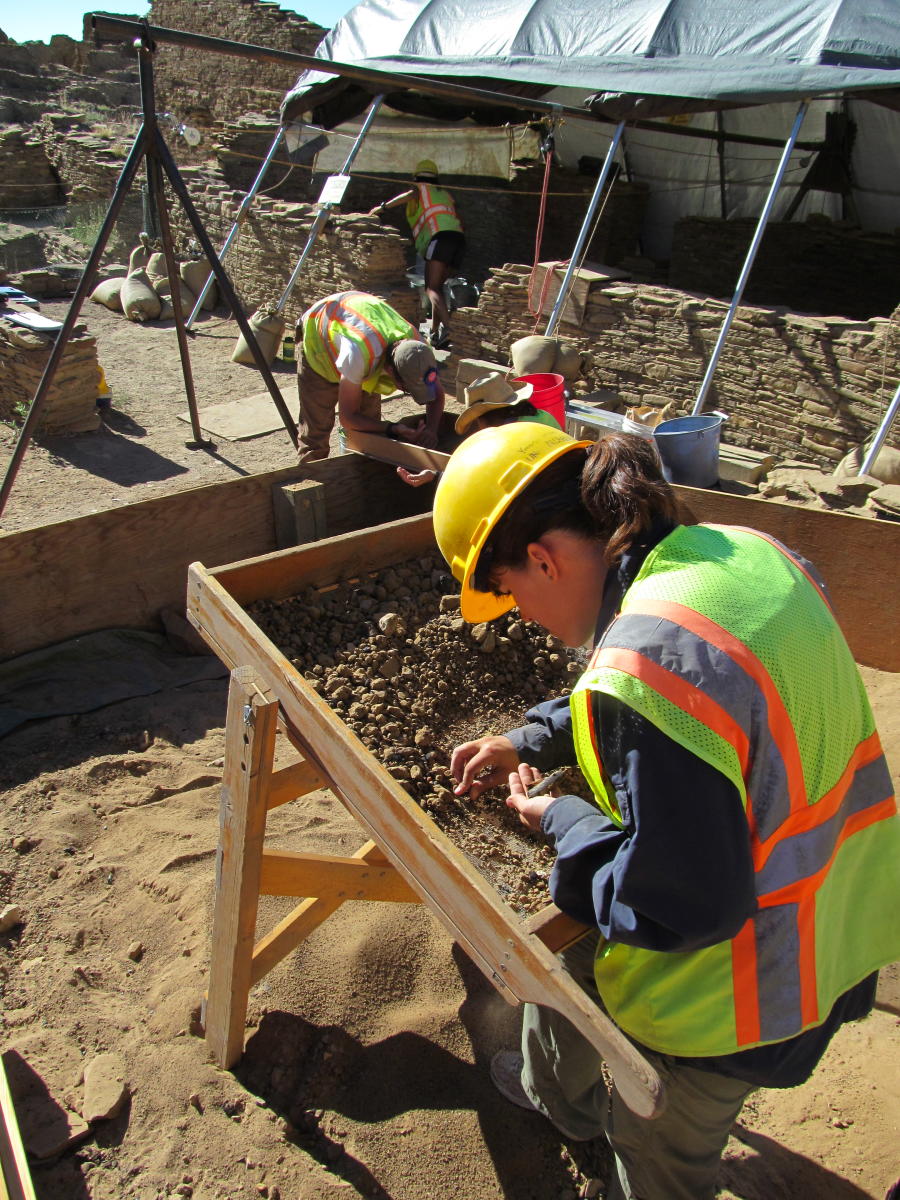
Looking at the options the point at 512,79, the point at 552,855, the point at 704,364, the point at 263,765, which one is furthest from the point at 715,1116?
the point at 512,79

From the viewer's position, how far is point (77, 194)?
50.1 feet

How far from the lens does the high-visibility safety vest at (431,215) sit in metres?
9.98

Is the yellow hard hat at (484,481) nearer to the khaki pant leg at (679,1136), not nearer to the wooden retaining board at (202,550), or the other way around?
the khaki pant leg at (679,1136)

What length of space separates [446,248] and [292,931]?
9142 millimetres

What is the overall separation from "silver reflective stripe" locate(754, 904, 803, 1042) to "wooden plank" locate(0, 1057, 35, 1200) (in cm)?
155

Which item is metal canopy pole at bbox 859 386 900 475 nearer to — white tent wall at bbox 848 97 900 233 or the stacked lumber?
white tent wall at bbox 848 97 900 233

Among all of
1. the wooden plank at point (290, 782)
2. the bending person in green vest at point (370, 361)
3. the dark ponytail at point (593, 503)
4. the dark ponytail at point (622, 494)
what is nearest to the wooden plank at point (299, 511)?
the bending person in green vest at point (370, 361)

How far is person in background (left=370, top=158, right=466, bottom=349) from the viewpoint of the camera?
9.84m

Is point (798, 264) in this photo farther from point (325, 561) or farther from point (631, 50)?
point (325, 561)

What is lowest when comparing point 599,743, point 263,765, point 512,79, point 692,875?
point 263,765

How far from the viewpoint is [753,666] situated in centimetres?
123

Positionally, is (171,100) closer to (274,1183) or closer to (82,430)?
(82,430)

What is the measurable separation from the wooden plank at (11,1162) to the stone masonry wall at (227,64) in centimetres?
1845

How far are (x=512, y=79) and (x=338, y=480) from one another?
6.92m
